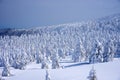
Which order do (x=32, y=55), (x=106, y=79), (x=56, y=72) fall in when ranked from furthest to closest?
(x=32, y=55) → (x=56, y=72) → (x=106, y=79)

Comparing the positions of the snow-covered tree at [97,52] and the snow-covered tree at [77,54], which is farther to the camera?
the snow-covered tree at [77,54]

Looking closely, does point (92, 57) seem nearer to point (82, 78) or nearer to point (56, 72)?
point (56, 72)

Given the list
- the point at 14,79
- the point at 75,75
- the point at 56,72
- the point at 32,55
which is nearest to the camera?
the point at 75,75

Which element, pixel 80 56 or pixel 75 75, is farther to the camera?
pixel 80 56

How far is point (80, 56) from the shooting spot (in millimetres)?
111125

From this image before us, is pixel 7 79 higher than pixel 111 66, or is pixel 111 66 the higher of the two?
pixel 111 66

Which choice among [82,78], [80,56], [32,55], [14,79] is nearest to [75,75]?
[82,78]

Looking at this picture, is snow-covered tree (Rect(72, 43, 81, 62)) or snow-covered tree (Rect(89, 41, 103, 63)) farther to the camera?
snow-covered tree (Rect(72, 43, 81, 62))

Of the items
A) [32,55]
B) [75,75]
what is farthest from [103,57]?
[32,55]

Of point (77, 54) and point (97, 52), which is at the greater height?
point (97, 52)

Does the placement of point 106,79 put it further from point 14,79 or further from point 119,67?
point 14,79

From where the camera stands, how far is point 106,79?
4991cm

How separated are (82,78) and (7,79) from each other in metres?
26.2

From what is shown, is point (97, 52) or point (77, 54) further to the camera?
point (77, 54)
